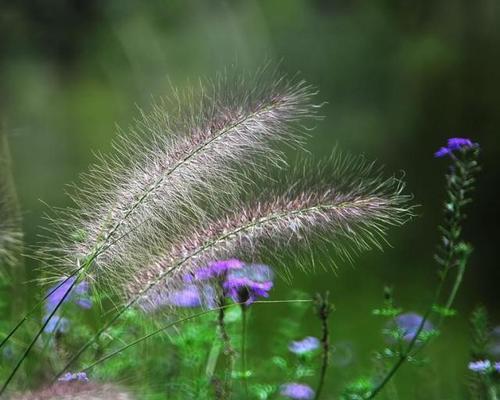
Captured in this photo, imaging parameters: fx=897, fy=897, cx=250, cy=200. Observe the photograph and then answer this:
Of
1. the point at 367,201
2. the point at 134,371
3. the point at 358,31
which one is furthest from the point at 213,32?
the point at 367,201

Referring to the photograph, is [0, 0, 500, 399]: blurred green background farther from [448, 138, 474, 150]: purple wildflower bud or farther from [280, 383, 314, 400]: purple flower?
Answer: [448, 138, 474, 150]: purple wildflower bud

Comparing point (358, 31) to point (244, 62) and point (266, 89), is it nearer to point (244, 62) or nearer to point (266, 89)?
point (244, 62)

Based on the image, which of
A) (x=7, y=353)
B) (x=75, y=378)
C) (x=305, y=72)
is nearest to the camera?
(x=75, y=378)

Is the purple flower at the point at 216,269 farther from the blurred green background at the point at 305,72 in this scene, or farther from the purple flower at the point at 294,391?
the blurred green background at the point at 305,72

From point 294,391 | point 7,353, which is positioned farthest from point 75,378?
point 7,353

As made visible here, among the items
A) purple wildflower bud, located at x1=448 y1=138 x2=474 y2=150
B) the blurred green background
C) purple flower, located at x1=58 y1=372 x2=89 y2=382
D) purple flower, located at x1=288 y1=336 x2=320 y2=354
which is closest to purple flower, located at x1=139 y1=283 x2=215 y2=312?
purple flower, located at x1=58 y1=372 x2=89 y2=382

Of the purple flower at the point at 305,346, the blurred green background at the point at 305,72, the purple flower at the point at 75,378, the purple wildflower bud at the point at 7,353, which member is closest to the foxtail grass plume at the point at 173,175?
the purple flower at the point at 75,378

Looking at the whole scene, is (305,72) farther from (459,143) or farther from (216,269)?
(216,269)
